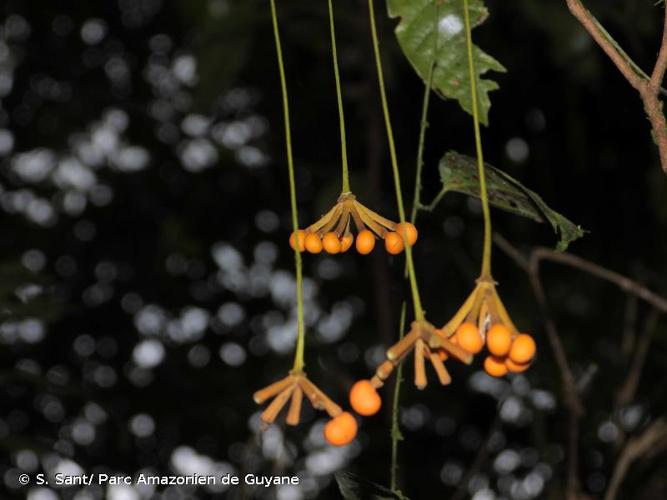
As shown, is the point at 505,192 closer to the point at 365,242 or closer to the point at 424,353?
the point at 365,242

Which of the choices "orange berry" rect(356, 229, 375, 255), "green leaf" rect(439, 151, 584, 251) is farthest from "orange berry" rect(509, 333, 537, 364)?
"green leaf" rect(439, 151, 584, 251)

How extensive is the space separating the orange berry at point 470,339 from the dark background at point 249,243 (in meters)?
2.63

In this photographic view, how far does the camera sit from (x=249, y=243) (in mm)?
4535

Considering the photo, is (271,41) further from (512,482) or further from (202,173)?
(512,482)

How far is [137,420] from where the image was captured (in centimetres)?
438

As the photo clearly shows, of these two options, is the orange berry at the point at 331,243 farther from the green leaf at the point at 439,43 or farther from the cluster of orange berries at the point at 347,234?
the green leaf at the point at 439,43

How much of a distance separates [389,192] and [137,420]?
1.60 meters

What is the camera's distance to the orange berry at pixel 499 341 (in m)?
0.81

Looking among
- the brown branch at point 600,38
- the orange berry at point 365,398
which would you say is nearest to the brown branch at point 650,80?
the brown branch at point 600,38

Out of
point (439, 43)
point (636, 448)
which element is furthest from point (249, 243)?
point (439, 43)

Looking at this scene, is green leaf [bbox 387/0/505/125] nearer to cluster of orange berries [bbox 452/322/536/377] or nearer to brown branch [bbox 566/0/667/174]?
brown branch [bbox 566/0/667/174]

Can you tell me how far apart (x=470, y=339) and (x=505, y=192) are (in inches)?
18.0

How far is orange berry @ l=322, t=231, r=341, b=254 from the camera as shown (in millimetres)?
980

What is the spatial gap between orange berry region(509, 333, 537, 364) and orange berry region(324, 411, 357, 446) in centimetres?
14
